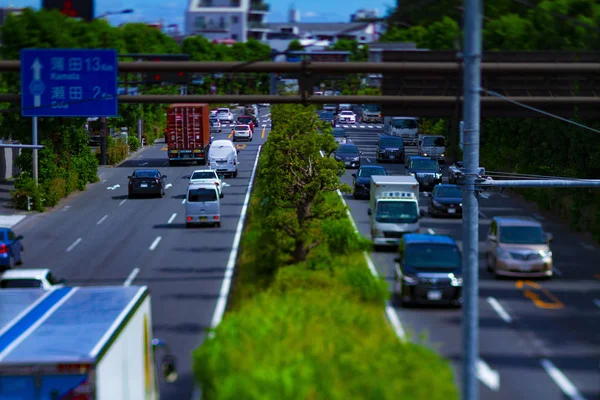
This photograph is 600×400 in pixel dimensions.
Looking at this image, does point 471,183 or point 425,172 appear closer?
point 471,183

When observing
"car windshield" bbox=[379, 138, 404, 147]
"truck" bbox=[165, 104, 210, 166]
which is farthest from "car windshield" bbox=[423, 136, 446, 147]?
"truck" bbox=[165, 104, 210, 166]

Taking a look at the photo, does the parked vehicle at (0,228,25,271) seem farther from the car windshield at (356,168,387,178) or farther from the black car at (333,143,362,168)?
the black car at (333,143,362,168)

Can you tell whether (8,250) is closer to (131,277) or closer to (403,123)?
(131,277)

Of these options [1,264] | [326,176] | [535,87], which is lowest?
[1,264]

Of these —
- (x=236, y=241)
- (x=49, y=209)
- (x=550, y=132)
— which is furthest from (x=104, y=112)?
(x=550, y=132)

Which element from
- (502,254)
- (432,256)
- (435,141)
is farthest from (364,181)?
(432,256)

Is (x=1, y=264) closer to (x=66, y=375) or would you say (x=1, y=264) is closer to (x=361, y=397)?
(x=66, y=375)

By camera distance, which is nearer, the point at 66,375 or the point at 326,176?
the point at 66,375
